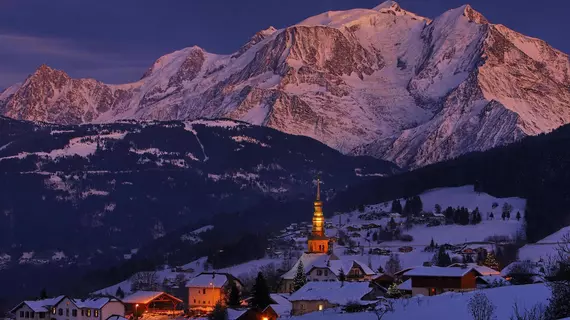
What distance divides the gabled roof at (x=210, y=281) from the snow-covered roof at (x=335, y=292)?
97.5ft

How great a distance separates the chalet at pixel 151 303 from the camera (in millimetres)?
154375

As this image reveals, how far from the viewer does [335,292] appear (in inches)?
5034

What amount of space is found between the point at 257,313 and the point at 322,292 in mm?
7157

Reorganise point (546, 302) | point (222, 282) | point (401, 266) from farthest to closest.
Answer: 1. point (401, 266)
2. point (222, 282)
3. point (546, 302)

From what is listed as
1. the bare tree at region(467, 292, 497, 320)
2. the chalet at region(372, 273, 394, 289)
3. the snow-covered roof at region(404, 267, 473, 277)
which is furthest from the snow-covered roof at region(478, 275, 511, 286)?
the bare tree at region(467, 292, 497, 320)

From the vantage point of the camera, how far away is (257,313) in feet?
409

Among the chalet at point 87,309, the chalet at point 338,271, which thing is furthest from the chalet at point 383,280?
the chalet at point 87,309

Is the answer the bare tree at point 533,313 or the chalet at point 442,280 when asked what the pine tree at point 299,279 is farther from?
the bare tree at point 533,313

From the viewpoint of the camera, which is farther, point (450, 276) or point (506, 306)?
point (450, 276)

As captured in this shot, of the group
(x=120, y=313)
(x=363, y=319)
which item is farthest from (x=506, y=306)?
(x=120, y=313)

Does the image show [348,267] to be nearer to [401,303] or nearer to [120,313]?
[120,313]

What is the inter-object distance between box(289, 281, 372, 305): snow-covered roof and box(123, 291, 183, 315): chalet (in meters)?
26.5

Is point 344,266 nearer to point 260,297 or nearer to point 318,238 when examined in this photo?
point 318,238

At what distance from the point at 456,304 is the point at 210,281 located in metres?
72.4
